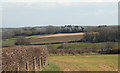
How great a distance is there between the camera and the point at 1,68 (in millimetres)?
11492

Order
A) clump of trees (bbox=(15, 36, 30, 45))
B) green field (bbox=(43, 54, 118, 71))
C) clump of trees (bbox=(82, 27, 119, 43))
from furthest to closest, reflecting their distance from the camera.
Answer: clump of trees (bbox=(82, 27, 119, 43)) < clump of trees (bbox=(15, 36, 30, 45)) < green field (bbox=(43, 54, 118, 71))

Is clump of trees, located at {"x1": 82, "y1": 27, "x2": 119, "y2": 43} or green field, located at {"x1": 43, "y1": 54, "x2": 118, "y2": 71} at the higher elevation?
clump of trees, located at {"x1": 82, "y1": 27, "x2": 119, "y2": 43}

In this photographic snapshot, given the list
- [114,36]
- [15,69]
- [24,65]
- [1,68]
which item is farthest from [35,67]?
[114,36]

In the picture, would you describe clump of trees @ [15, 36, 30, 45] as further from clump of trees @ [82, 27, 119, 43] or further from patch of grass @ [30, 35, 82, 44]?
clump of trees @ [82, 27, 119, 43]

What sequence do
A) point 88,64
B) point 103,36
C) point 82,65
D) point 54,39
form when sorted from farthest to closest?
point 103,36 < point 54,39 < point 88,64 < point 82,65

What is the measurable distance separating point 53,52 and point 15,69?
28.2 m

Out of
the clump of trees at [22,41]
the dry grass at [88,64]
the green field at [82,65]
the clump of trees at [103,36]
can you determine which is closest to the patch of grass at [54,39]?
the clump of trees at [22,41]

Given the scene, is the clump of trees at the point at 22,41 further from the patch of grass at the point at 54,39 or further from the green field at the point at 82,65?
the green field at the point at 82,65

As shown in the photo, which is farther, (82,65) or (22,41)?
(22,41)

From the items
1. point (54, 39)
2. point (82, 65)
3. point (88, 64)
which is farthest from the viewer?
point (54, 39)

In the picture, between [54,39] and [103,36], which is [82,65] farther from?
[103,36]

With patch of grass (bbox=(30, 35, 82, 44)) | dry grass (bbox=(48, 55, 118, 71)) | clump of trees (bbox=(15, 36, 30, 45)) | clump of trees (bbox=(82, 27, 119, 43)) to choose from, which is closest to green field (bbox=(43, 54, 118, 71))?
dry grass (bbox=(48, 55, 118, 71))

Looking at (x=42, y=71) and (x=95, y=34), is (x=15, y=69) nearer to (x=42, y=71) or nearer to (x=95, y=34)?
(x=42, y=71)

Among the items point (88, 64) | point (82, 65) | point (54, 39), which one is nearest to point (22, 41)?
point (54, 39)
